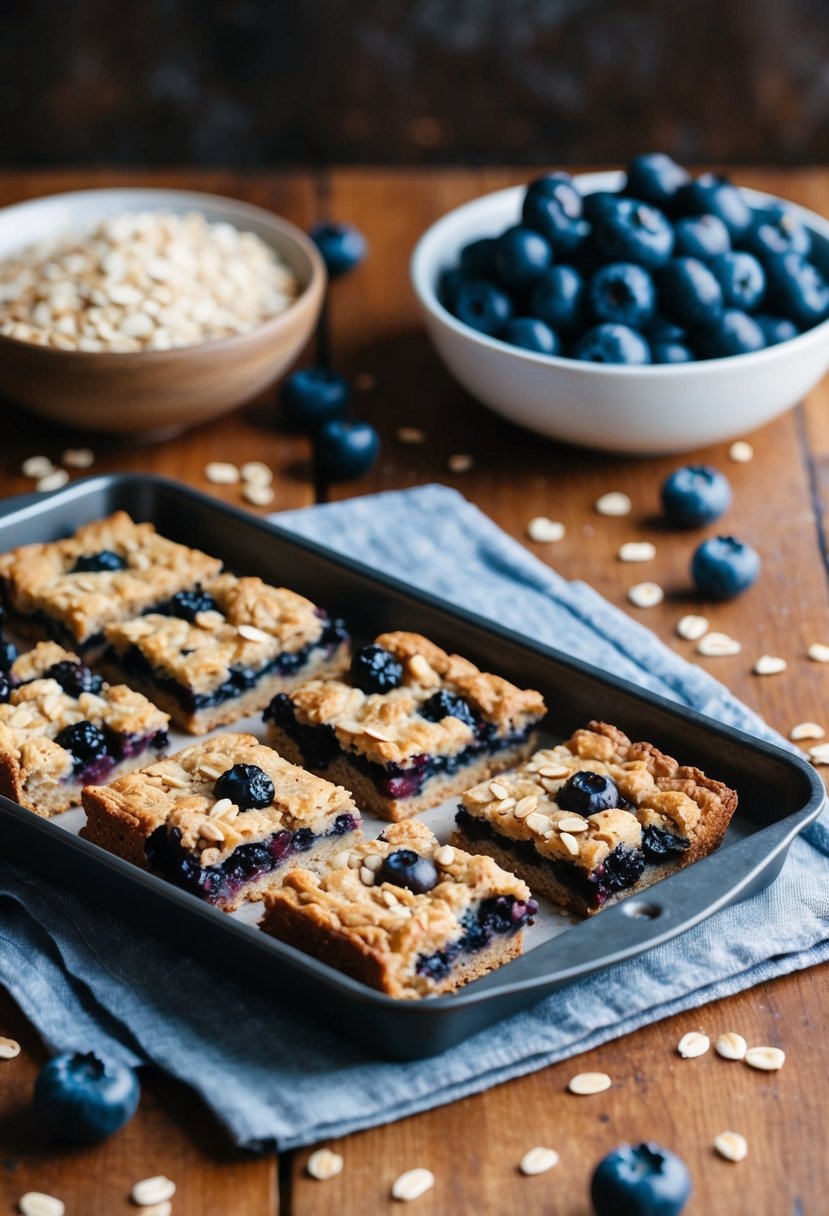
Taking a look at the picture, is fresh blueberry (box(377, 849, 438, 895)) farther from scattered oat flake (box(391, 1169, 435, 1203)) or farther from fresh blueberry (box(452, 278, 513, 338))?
fresh blueberry (box(452, 278, 513, 338))

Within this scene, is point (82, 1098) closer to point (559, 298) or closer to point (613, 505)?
point (613, 505)

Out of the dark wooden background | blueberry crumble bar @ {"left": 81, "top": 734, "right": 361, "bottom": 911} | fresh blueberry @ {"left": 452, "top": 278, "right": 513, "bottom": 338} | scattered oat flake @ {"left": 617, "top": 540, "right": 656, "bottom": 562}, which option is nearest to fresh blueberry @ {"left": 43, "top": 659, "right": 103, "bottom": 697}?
blueberry crumble bar @ {"left": 81, "top": 734, "right": 361, "bottom": 911}

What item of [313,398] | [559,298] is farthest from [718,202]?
[313,398]

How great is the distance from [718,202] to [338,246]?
144 centimetres

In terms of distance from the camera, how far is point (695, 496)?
13.3ft

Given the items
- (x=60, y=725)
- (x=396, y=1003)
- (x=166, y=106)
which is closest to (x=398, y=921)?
(x=396, y=1003)

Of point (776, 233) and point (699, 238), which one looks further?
point (776, 233)

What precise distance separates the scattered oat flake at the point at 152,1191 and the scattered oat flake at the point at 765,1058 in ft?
3.06

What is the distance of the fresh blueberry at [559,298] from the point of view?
4.12 meters

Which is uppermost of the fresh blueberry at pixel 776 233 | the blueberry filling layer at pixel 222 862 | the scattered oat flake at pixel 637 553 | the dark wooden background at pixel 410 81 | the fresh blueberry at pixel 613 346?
the fresh blueberry at pixel 776 233

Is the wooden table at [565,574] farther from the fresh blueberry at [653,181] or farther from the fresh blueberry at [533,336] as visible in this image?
the fresh blueberry at [653,181]

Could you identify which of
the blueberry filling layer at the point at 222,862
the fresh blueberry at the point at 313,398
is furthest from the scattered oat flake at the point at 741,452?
the blueberry filling layer at the point at 222,862

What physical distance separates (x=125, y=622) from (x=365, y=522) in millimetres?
780

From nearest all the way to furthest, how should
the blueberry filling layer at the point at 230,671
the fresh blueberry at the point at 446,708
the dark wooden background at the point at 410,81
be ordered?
the fresh blueberry at the point at 446,708, the blueberry filling layer at the point at 230,671, the dark wooden background at the point at 410,81
